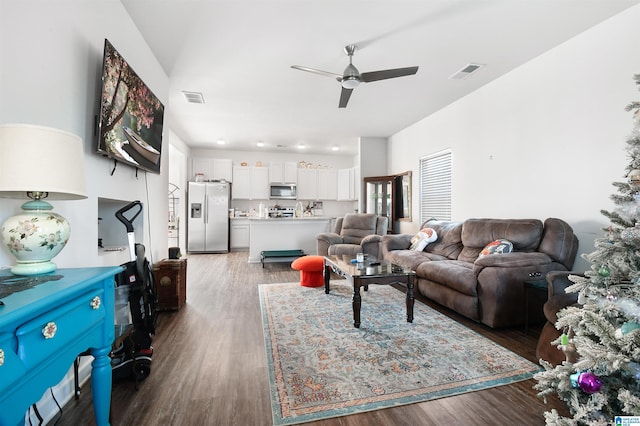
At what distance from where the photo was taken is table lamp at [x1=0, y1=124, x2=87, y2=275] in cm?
103

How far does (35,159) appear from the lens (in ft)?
3.47

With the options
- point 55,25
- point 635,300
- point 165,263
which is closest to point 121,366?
point 165,263

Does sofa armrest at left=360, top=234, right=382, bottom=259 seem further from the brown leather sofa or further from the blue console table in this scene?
the blue console table

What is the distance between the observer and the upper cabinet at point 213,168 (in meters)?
7.75

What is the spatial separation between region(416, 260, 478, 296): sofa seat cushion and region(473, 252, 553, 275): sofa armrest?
11 centimetres

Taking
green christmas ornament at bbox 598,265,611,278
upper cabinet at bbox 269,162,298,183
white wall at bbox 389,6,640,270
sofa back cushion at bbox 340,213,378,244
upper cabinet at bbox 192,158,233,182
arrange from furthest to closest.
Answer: upper cabinet at bbox 269,162,298,183
upper cabinet at bbox 192,158,233,182
sofa back cushion at bbox 340,213,378,244
white wall at bbox 389,6,640,270
green christmas ornament at bbox 598,265,611,278

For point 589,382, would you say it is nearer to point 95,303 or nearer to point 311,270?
point 95,303

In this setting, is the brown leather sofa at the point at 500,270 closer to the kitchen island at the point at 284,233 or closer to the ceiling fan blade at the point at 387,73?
the ceiling fan blade at the point at 387,73

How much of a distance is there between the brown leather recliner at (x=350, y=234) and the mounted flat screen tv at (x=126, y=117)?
10.3 feet

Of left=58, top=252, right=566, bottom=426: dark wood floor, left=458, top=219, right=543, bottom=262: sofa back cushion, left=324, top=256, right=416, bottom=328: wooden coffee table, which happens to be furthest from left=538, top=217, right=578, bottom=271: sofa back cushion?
left=324, top=256, right=416, bottom=328: wooden coffee table

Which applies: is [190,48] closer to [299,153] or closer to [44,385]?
[44,385]

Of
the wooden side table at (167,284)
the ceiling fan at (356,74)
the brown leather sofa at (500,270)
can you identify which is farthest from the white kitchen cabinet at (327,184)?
the wooden side table at (167,284)

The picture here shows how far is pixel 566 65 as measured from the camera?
297cm

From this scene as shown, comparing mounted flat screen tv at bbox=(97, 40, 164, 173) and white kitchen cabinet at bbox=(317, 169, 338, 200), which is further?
white kitchen cabinet at bbox=(317, 169, 338, 200)
